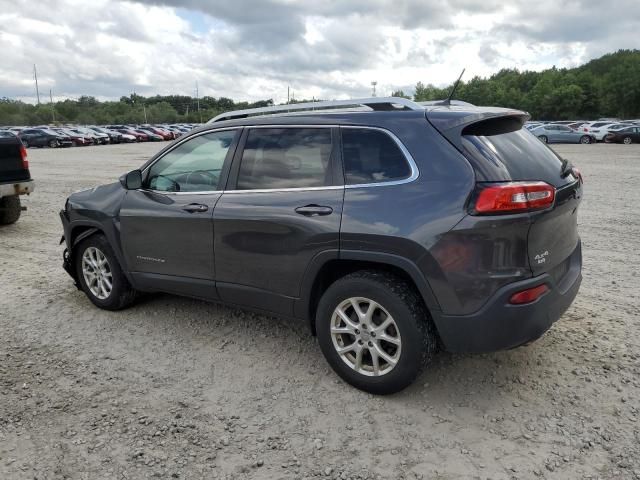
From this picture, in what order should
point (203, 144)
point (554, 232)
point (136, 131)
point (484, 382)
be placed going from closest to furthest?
point (554, 232) < point (484, 382) < point (203, 144) < point (136, 131)

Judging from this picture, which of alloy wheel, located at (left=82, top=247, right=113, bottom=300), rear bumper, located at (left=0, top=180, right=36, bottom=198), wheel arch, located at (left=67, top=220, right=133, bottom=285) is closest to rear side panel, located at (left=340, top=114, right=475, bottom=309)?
wheel arch, located at (left=67, top=220, right=133, bottom=285)

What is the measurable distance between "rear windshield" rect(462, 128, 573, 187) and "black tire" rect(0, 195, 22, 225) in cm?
818

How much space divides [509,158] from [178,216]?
2.45 metres

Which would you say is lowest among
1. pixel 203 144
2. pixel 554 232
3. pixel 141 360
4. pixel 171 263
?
pixel 141 360

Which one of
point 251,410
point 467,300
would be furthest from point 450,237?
point 251,410

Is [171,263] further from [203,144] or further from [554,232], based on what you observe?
[554,232]

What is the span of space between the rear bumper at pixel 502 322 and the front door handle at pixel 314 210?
3.06 ft

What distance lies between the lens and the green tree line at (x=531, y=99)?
8269 cm

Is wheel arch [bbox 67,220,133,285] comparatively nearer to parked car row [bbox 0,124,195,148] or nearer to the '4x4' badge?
the '4x4' badge

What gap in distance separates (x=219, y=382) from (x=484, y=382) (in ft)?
5.84

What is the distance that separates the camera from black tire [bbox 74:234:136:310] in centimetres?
482

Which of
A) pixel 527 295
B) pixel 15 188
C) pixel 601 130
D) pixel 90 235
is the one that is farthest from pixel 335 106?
pixel 601 130

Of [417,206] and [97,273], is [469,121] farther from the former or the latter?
[97,273]

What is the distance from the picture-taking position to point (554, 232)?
126 inches
